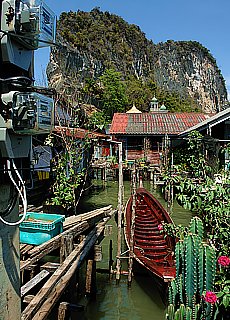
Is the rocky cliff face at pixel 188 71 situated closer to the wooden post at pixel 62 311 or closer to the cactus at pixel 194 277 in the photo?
the cactus at pixel 194 277

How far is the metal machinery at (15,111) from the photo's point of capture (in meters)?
2.37

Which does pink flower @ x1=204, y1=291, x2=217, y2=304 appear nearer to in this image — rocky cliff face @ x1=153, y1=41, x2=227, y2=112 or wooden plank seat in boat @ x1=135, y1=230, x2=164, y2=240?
wooden plank seat in boat @ x1=135, y1=230, x2=164, y2=240

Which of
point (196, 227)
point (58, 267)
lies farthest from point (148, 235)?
point (196, 227)

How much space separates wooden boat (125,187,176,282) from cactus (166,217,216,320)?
112 centimetres

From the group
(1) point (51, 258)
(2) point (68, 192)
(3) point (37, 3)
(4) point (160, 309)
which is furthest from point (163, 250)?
(3) point (37, 3)

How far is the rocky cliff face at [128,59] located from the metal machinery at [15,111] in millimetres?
30178

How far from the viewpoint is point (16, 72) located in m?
2.60

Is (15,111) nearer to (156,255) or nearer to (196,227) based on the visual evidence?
(196,227)

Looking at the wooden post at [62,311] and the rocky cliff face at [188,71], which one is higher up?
the rocky cliff face at [188,71]

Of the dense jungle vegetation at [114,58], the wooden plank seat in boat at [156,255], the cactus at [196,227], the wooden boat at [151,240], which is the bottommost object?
the wooden plank seat in boat at [156,255]

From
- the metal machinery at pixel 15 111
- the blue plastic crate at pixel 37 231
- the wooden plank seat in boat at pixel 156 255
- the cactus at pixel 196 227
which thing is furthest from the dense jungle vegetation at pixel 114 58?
the metal machinery at pixel 15 111

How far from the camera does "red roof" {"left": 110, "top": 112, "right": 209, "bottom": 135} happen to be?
25.8m

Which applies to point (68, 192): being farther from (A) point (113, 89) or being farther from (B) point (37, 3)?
(A) point (113, 89)

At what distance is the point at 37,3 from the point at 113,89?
45315mm
